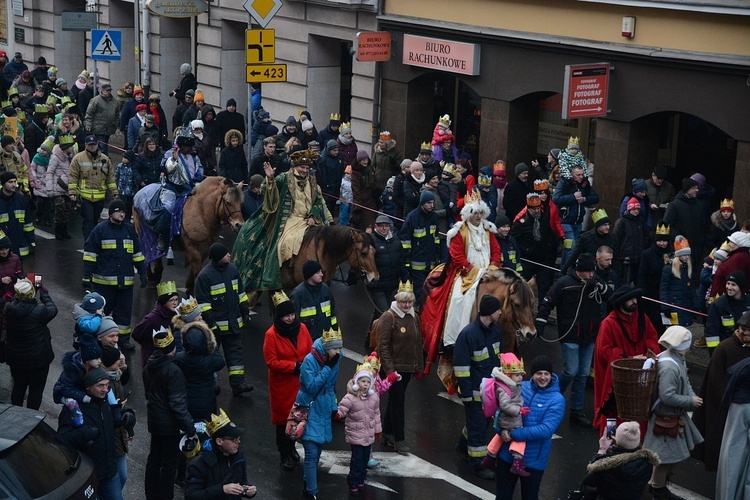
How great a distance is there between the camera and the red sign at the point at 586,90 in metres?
19.4

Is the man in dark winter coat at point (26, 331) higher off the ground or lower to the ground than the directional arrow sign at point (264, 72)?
lower

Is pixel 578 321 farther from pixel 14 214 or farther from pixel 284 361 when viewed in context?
pixel 14 214

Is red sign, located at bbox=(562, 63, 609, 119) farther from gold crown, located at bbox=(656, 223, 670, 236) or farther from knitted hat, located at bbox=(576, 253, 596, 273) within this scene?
knitted hat, located at bbox=(576, 253, 596, 273)

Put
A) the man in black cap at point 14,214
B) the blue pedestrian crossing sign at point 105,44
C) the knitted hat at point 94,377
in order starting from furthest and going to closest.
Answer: the blue pedestrian crossing sign at point 105,44
the man in black cap at point 14,214
the knitted hat at point 94,377

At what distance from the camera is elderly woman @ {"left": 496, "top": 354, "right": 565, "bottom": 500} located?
A: 33.1ft

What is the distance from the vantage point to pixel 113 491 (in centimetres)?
1034

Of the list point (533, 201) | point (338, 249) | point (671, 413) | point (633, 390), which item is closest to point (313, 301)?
point (338, 249)

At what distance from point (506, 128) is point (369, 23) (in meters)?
4.48

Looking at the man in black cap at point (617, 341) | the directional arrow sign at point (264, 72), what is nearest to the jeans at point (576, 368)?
the man in black cap at point (617, 341)

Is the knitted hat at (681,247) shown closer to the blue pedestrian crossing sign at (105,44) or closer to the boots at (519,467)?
the boots at (519,467)

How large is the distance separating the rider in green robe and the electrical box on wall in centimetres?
657

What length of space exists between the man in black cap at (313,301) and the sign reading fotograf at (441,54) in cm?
1100

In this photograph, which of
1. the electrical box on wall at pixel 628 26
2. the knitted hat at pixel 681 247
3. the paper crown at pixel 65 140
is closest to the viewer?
the knitted hat at pixel 681 247

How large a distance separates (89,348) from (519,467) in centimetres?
371
